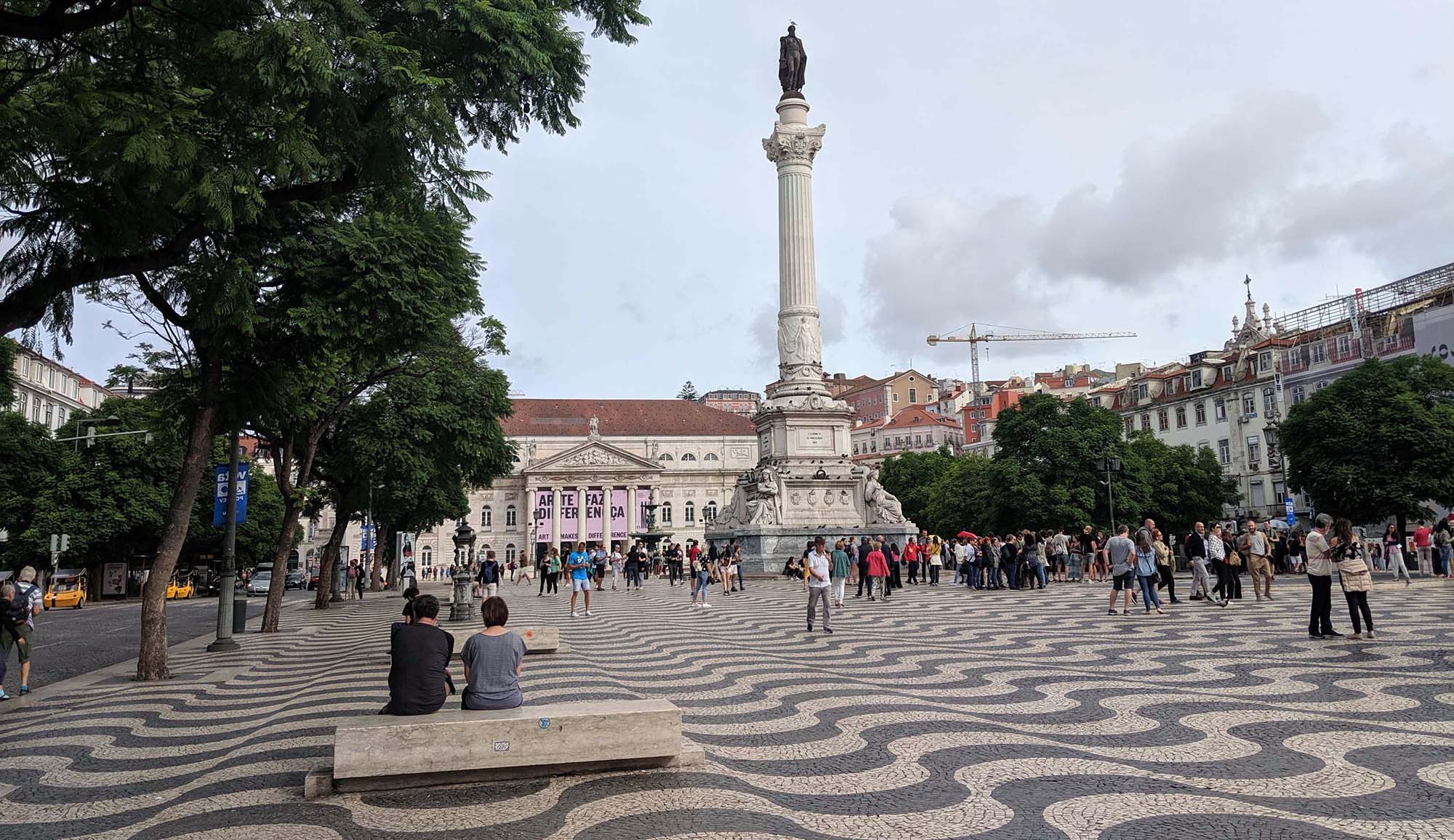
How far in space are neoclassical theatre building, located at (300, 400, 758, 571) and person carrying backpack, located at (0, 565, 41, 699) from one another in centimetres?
9005

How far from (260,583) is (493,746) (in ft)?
173

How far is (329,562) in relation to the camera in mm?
33875

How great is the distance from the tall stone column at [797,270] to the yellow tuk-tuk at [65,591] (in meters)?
30.5

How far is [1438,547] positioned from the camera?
1184 inches

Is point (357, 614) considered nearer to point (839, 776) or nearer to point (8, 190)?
point (8, 190)

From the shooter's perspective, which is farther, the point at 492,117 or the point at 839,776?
the point at 492,117

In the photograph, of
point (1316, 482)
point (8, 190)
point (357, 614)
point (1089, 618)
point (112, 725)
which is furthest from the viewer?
point (1316, 482)

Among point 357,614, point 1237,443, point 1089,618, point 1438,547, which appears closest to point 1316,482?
point 1438,547

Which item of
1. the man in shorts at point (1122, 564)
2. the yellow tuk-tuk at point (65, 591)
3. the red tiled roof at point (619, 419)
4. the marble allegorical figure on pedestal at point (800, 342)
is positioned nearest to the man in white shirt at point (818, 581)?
the man in shorts at point (1122, 564)

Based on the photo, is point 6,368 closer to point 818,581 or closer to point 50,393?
point 818,581

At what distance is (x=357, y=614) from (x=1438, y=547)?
108 ft

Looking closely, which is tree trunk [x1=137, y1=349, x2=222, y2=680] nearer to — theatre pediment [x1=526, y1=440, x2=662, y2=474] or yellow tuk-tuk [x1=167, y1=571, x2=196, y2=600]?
yellow tuk-tuk [x1=167, y1=571, x2=196, y2=600]

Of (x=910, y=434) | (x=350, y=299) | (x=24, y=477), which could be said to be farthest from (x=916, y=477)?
(x=350, y=299)

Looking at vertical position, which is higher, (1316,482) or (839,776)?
(1316,482)
